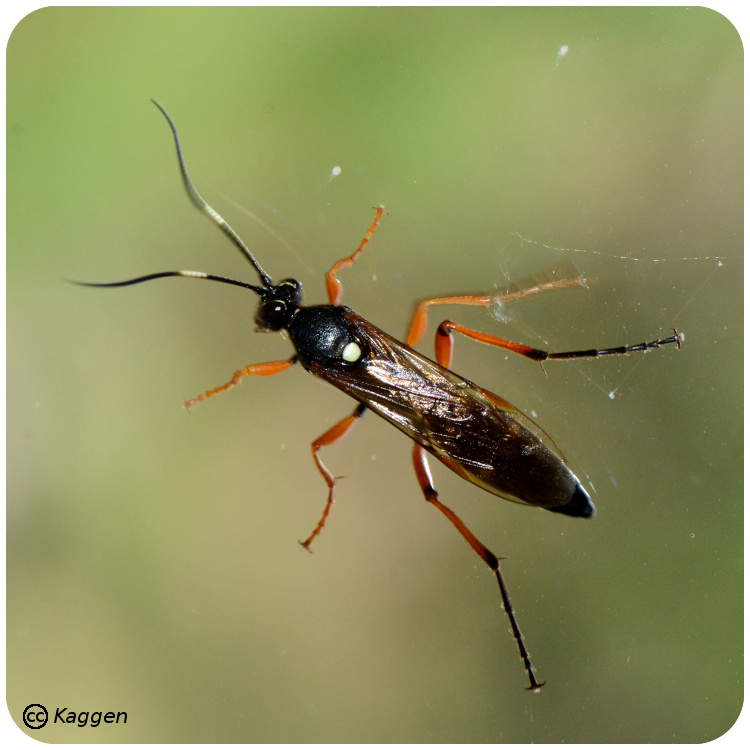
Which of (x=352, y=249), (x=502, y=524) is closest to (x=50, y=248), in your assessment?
(x=352, y=249)

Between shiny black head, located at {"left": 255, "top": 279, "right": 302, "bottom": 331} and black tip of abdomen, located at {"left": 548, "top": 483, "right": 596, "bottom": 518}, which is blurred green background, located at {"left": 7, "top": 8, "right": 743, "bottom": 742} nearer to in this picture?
black tip of abdomen, located at {"left": 548, "top": 483, "right": 596, "bottom": 518}

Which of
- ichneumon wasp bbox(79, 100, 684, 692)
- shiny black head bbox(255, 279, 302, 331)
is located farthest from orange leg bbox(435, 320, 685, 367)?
shiny black head bbox(255, 279, 302, 331)

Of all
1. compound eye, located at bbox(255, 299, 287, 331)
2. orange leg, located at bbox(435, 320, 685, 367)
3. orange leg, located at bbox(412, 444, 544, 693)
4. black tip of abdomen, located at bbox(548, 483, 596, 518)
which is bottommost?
orange leg, located at bbox(412, 444, 544, 693)

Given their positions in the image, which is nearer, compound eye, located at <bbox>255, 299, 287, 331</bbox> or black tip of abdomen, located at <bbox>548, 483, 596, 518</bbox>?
black tip of abdomen, located at <bbox>548, 483, 596, 518</bbox>

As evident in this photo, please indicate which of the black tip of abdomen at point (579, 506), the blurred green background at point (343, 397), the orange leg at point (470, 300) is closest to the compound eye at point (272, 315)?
the orange leg at point (470, 300)

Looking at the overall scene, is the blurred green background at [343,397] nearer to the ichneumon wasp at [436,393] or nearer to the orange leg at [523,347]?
the orange leg at [523,347]

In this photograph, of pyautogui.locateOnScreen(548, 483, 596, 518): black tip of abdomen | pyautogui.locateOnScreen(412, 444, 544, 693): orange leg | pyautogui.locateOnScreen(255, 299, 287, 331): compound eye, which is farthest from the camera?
pyautogui.locateOnScreen(255, 299, 287, 331): compound eye

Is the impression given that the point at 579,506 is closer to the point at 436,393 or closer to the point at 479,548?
the point at 479,548
